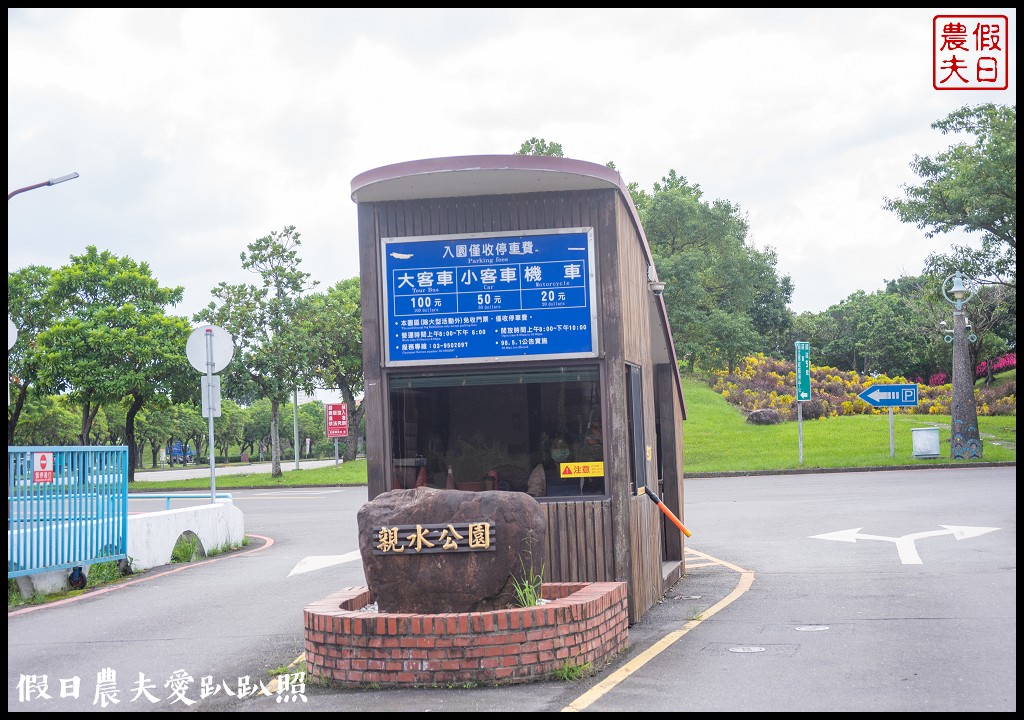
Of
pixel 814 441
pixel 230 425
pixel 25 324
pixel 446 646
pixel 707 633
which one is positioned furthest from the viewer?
pixel 230 425

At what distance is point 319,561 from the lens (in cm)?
1391

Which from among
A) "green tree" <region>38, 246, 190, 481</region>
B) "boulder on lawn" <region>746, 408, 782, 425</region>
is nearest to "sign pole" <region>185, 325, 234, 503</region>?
"green tree" <region>38, 246, 190, 481</region>

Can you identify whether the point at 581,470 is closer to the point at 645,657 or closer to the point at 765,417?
the point at 645,657

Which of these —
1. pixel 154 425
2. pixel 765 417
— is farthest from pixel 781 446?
pixel 154 425

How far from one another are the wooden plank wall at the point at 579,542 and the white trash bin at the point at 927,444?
927 inches

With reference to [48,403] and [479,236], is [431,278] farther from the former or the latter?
[48,403]

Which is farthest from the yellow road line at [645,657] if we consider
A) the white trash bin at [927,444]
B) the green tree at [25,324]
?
the green tree at [25,324]

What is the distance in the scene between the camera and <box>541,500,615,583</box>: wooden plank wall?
8328mm

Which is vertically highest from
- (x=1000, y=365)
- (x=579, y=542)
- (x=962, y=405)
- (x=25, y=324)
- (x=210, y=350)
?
(x=25, y=324)

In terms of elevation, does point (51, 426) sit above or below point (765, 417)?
below

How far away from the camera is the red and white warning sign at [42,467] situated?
11.1 metres

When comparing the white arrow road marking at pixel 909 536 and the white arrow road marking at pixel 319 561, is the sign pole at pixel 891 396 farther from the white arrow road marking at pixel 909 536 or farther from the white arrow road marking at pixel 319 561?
the white arrow road marking at pixel 319 561

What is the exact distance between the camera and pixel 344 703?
607 centimetres

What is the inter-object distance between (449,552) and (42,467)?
6.57m
